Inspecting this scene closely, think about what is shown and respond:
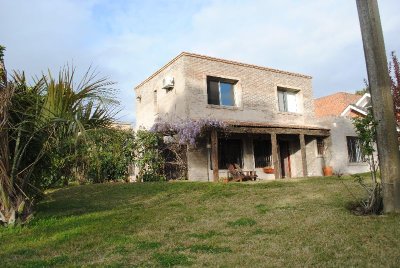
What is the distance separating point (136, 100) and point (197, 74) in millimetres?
5934

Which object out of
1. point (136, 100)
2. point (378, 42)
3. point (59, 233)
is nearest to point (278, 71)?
point (136, 100)

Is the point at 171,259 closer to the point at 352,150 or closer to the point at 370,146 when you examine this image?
the point at 370,146

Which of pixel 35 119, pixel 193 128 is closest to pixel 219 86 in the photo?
pixel 193 128

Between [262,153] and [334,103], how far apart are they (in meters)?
17.0

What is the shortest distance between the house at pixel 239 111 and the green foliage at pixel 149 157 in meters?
1.38

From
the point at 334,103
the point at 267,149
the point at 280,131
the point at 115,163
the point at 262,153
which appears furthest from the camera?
the point at 334,103

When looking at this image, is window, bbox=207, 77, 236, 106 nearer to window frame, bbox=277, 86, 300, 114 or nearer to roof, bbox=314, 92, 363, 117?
window frame, bbox=277, 86, 300, 114

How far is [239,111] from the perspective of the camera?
66.1 ft

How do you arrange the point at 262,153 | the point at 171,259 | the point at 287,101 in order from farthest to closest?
the point at 287,101 → the point at 262,153 → the point at 171,259

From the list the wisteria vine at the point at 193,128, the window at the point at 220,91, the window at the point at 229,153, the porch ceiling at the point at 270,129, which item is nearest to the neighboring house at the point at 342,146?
the porch ceiling at the point at 270,129

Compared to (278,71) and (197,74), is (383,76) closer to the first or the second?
(197,74)

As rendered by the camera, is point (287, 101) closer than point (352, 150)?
Yes

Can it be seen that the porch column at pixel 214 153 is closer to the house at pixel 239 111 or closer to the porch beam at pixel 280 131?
the house at pixel 239 111

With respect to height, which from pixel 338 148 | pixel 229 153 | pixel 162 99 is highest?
pixel 162 99
